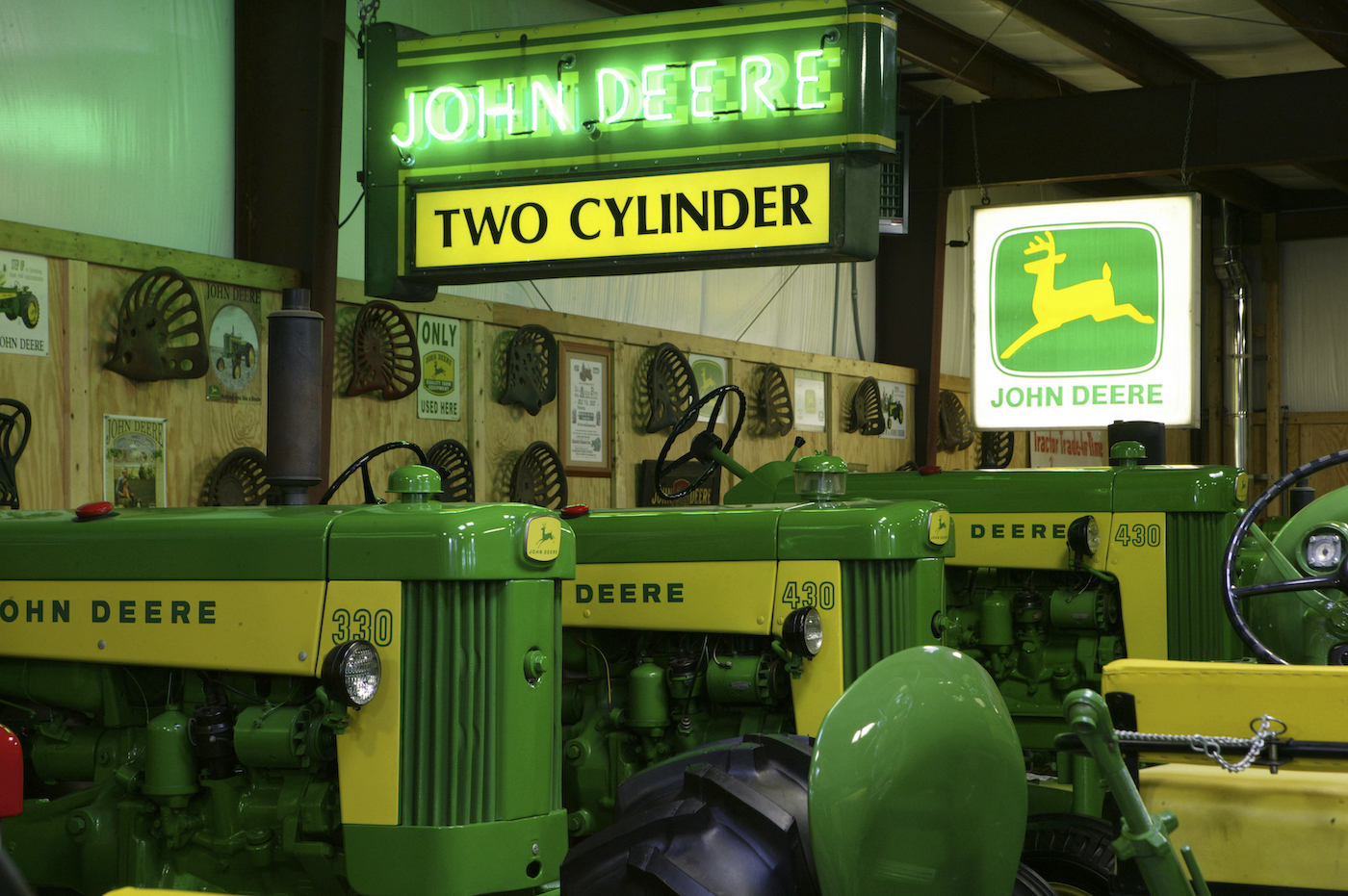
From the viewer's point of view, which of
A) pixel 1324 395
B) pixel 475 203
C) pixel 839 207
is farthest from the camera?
pixel 1324 395

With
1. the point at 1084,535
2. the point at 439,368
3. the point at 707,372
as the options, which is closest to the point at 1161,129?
the point at 707,372

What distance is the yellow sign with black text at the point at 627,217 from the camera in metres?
3.96

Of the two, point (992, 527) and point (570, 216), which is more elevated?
point (570, 216)

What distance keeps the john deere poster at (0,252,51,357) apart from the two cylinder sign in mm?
1760

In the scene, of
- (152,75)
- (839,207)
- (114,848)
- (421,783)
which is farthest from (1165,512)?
(152,75)

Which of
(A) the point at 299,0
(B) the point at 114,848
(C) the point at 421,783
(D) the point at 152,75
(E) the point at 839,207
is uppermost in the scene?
(A) the point at 299,0

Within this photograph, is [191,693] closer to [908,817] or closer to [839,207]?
[908,817]

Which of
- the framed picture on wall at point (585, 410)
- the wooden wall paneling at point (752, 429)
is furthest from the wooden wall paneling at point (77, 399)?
the wooden wall paneling at point (752, 429)

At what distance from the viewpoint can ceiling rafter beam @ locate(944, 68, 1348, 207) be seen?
8328 mm

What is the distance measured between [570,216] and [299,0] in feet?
6.85

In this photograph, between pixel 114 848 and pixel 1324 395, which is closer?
pixel 114 848

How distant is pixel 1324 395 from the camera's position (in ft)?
48.4

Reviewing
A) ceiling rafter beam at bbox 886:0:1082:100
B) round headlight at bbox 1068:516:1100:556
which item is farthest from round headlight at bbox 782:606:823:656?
ceiling rafter beam at bbox 886:0:1082:100

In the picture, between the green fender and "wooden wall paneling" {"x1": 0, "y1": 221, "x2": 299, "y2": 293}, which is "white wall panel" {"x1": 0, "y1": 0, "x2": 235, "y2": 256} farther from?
the green fender
